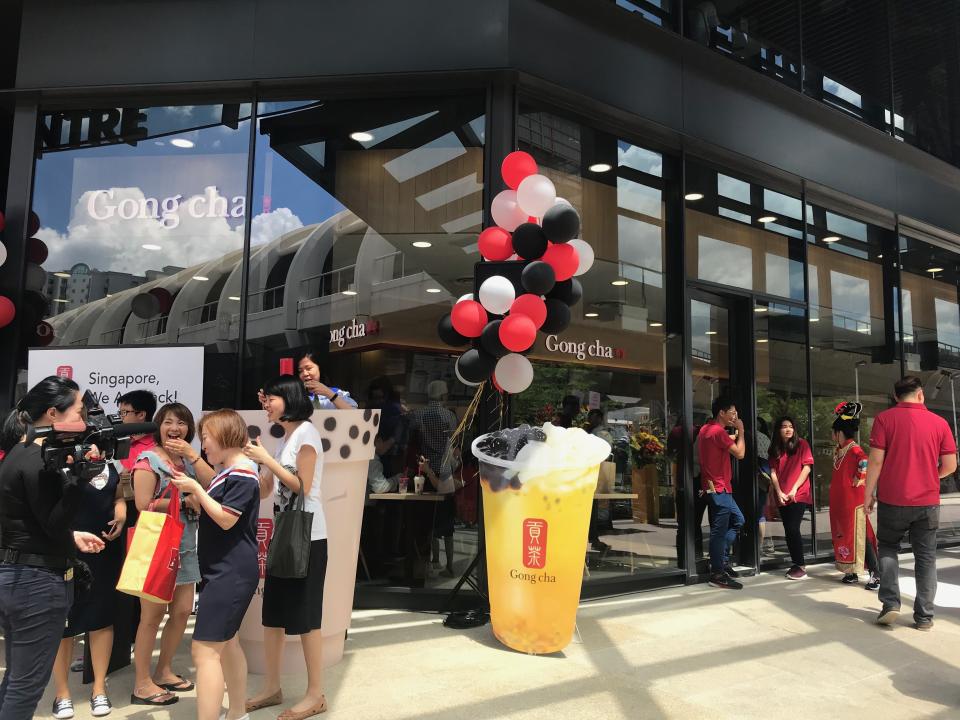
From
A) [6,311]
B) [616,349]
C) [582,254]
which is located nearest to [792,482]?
[616,349]

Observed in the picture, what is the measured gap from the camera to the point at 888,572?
5184 millimetres

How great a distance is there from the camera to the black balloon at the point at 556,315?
16.2 ft

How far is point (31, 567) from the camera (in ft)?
8.30

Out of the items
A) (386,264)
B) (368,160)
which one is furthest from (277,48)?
(386,264)

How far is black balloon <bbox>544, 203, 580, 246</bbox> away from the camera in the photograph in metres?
4.71

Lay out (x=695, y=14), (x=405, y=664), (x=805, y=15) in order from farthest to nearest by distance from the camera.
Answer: (x=805, y=15), (x=695, y=14), (x=405, y=664)

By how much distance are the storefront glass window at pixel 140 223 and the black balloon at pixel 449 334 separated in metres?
1.73

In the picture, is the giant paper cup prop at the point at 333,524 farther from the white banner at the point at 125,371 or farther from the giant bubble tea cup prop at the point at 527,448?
the white banner at the point at 125,371

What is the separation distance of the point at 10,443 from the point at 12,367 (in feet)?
10.9

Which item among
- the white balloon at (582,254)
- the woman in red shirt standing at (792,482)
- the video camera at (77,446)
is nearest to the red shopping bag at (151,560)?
the video camera at (77,446)

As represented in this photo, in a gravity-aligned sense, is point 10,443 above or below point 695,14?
below

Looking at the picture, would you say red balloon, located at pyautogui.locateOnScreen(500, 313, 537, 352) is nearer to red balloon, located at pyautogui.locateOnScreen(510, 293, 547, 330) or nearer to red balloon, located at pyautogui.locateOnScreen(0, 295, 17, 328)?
red balloon, located at pyautogui.locateOnScreen(510, 293, 547, 330)

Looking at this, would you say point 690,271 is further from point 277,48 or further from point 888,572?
point 277,48

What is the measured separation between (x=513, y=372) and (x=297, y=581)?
2124mm
